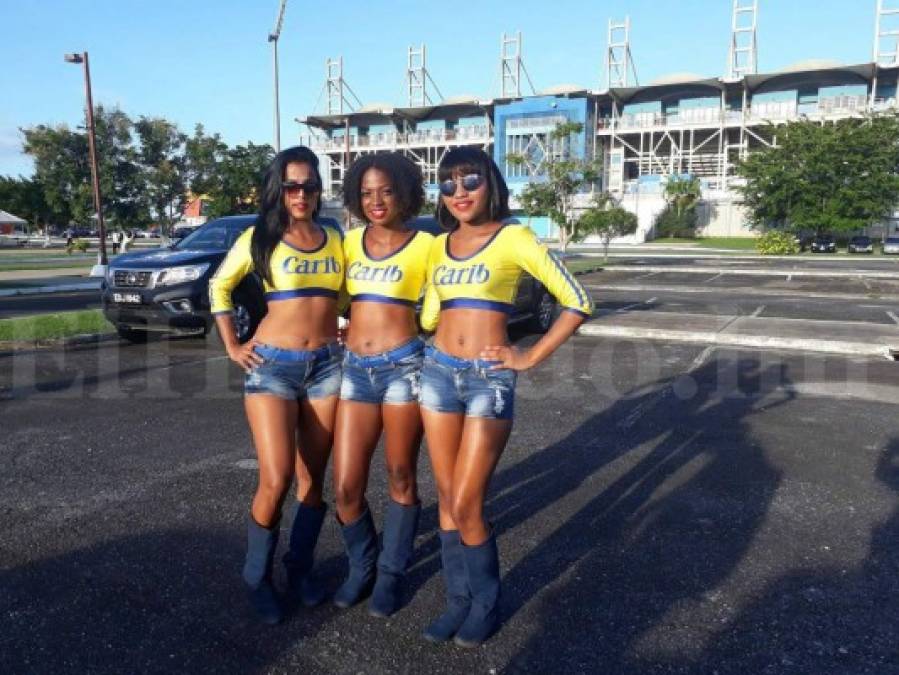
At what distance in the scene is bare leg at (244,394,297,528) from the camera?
3027mm

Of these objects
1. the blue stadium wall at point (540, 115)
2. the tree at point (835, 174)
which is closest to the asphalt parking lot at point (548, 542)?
the tree at point (835, 174)

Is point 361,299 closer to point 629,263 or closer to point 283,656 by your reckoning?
point 283,656

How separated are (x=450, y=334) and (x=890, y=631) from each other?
88.7 inches

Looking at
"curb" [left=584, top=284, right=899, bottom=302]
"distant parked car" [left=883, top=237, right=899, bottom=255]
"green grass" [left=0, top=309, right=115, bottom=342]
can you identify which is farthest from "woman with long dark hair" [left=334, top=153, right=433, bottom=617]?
"distant parked car" [left=883, top=237, right=899, bottom=255]

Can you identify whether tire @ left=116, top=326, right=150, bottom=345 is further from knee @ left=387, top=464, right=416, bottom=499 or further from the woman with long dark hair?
knee @ left=387, top=464, right=416, bottom=499

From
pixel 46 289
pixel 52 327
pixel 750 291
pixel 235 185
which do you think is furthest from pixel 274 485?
pixel 235 185

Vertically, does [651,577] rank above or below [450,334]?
below

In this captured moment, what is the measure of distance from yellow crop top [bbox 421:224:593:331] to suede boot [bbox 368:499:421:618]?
0.98 metres

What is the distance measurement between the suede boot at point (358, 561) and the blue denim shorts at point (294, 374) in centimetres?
62

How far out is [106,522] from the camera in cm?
411

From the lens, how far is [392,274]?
3.06 m

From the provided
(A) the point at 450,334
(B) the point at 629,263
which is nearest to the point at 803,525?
(A) the point at 450,334

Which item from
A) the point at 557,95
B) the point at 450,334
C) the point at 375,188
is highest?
the point at 557,95

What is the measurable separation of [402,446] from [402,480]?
0.56 ft
